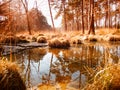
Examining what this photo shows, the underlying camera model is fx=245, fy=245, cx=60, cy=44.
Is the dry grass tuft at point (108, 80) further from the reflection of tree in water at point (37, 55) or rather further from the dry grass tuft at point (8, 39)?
the reflection of tree in water at point (37, 55)

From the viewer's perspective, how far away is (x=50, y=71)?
567 cm

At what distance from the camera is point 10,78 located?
11.7 feet

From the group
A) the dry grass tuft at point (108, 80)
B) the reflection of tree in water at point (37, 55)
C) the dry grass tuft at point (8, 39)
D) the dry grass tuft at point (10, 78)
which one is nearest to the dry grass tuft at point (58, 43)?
the dry grass tuft at point (8, 39)

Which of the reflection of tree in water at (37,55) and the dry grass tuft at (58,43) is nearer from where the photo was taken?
the reflection of tree in water at (37,55)

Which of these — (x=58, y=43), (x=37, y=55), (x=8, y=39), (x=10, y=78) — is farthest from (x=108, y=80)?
(x=8, y=39)

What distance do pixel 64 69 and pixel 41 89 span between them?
6.20ft

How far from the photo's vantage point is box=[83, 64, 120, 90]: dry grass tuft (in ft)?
10.8

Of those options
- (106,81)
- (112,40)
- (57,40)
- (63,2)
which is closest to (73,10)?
(63,2)

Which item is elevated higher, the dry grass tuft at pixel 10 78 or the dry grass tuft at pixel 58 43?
the dry grass tuft at pixel 10 78

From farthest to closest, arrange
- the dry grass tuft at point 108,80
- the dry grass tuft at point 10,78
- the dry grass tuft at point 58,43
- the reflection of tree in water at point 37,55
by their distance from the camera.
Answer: the dry grass tuft at point 58,43
the reflection of tree in water at point 37,55
the dry grass tuft at point 10,78
the dry grass tuft at point 108,80

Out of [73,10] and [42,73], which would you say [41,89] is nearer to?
[42,73]

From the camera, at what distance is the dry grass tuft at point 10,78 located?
346 cm

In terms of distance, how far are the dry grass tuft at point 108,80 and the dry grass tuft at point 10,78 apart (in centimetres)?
104

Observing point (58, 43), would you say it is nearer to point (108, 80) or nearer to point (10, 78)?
point (10, 78)
